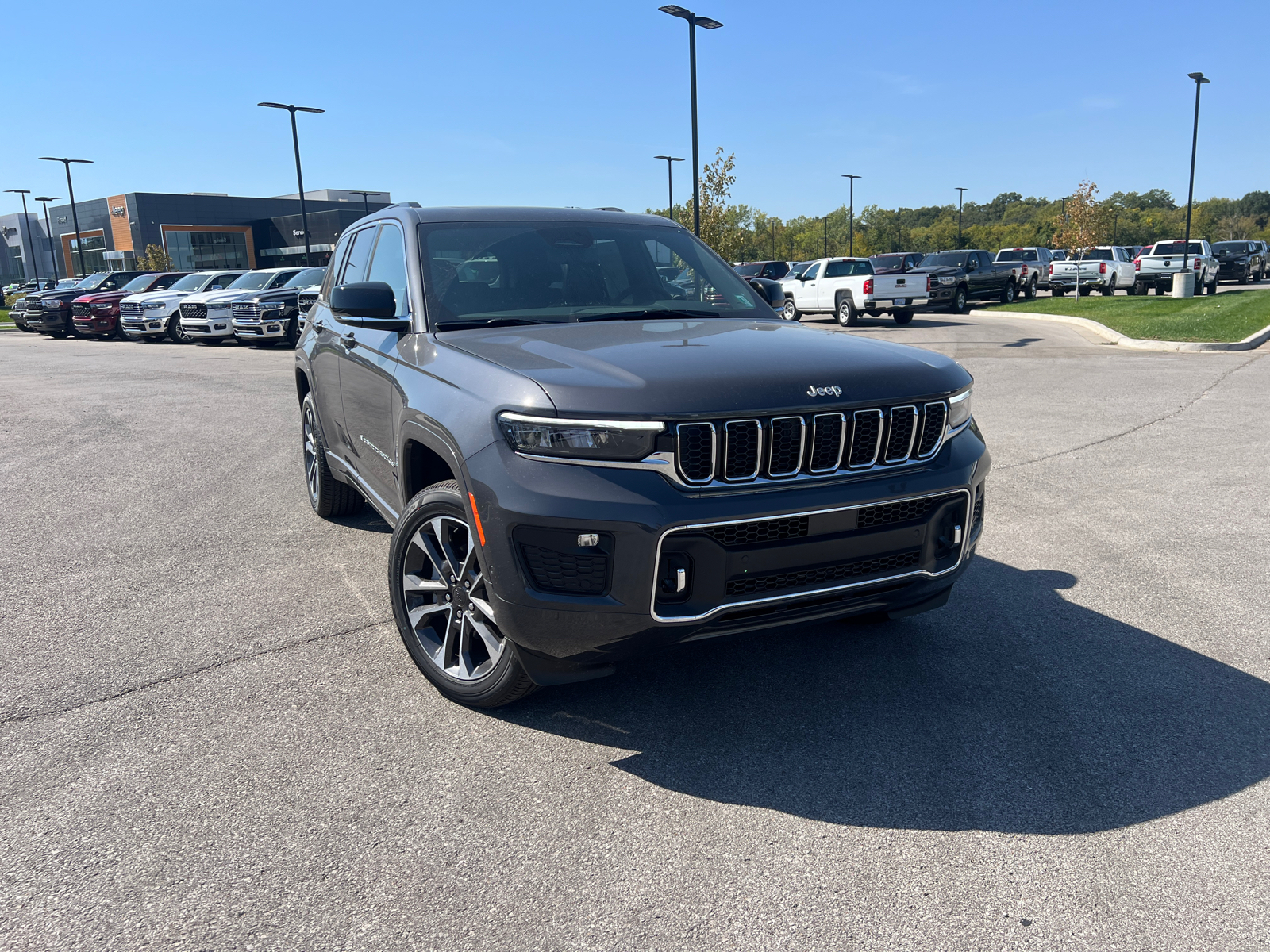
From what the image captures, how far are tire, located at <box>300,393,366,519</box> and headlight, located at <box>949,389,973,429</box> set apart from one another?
3792 mm

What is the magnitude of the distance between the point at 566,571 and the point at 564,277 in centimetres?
187

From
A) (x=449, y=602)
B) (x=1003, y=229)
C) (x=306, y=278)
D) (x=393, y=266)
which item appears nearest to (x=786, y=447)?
(x=449, y=602)

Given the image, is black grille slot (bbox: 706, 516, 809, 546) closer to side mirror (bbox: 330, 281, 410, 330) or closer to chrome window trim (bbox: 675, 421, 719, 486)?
chrome window trim (bbox: 675, 421, 719, 486)

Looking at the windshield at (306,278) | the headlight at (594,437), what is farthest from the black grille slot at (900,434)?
the windshield at (306,278)

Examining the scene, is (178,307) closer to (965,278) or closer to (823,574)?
(965,278)

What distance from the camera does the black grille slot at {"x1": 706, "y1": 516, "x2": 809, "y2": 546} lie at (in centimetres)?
291

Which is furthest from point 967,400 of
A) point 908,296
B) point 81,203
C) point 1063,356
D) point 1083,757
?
point 81,203

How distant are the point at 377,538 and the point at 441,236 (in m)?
2.24

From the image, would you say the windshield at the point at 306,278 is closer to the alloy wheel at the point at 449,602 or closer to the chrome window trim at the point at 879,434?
the alloy wheel at the point at 449,602

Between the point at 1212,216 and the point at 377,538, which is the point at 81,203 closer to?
the point at 377,538

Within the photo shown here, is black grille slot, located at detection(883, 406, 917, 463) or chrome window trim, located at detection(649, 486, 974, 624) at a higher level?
black grille slot, located at detection(883, 406, 917, 463)

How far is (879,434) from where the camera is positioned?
10.5 feet

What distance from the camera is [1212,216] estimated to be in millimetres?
115875

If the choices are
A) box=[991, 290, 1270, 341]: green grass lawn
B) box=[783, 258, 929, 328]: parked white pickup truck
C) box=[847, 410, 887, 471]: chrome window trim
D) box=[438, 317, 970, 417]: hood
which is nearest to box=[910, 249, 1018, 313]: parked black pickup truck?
box=[783, 258, 929, 328]: parked white pickup truck
